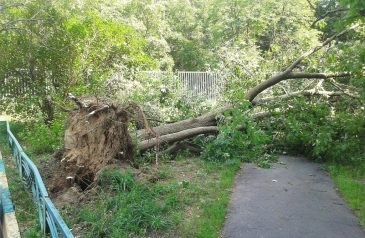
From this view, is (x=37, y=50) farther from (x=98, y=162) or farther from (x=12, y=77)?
(x=98, y=162)

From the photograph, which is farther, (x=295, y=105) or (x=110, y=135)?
(x=295, y=105)

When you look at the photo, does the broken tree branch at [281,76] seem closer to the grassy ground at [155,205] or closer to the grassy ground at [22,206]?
the grassy ground at [155,205]

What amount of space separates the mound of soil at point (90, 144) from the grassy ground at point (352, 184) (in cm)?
383

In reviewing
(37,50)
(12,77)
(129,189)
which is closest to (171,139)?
(129,189)

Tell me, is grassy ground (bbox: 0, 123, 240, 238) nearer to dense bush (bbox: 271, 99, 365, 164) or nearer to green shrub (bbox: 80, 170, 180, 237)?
green shrub (bbox: 80, 170, 180, 237)

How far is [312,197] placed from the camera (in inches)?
262

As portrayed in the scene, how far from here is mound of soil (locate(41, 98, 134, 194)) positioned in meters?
7.05

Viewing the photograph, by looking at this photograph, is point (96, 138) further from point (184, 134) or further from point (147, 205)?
point (184, 134)

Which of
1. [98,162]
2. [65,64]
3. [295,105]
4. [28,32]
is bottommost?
[98,162]

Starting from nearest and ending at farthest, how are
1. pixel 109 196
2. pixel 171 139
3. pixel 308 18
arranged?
pixel 109 196 < pixel 171 139 < pixel 308 18

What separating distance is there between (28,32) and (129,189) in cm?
765

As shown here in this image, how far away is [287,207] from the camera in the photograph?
615cm

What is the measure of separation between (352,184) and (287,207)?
1.77 m

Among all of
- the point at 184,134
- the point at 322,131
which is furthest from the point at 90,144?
the point at 322,131
